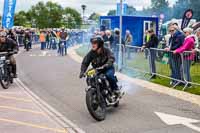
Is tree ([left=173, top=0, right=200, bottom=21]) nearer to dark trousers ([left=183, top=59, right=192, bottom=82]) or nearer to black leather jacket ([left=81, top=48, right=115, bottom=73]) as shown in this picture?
dark trousers ([left=183, top=59, right=192, bottom=82])

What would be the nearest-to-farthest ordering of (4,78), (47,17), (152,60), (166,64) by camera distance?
(4,78)
(166,64)
(152,60)
(47,17)

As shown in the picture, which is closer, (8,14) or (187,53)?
(187,53)

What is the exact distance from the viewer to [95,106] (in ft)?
28.3

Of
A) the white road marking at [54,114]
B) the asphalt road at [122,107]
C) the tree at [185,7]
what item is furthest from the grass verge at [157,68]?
the tree at [185,7]

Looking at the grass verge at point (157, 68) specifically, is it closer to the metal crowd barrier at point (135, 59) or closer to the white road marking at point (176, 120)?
the metal crowd barrier at point (135, 59)

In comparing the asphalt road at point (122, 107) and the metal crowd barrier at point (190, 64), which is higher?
the metal crowd barrier at point (190, 64)

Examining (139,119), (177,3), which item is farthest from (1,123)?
(177,3)

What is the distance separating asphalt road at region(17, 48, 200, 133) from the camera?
8.02 meters

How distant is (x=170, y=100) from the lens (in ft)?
35.8

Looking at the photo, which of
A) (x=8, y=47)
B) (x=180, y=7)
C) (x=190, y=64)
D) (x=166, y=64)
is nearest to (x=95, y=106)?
(x=190, y=64)

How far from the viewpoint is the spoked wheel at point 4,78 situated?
42.7 feet

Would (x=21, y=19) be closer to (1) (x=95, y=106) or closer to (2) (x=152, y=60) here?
(2) (x=152, y=60)

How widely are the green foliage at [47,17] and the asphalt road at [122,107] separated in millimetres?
48907

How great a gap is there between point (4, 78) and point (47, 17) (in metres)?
51.9
